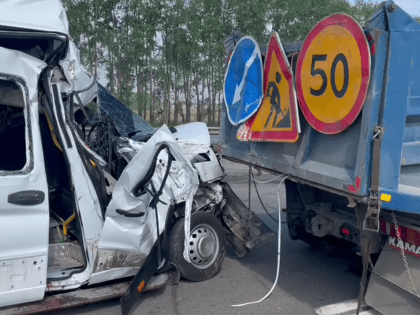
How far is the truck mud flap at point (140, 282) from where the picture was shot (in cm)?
367

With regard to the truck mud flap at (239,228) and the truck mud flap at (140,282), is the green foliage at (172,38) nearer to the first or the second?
the truck mud flap at (239,228)

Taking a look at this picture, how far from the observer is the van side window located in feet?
12.2

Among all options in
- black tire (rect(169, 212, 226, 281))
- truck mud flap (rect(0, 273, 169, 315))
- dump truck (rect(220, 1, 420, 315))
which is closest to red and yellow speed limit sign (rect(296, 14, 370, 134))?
dump truck (rect(220, 1, 420, 315))

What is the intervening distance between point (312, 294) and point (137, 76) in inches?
695

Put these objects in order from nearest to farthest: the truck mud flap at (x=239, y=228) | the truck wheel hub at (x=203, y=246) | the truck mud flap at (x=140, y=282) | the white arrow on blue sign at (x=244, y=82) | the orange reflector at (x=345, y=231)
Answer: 1. the truck mud flap at (x=140, y=282)
2. the orange reflector at (x=345, y=231)
3. the truck wheel hub at (x=203, y=246)
4. the white arrow on blue sign at (x=244, y=82)
5. the truck mud flap at (x=239, y=228)

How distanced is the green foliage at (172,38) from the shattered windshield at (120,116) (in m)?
13.4

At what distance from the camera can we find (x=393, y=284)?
3.64 m

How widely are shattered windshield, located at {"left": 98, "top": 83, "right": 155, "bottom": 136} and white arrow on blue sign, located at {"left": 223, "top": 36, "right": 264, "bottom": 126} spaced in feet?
3.69

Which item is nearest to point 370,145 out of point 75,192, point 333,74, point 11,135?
point 333,74

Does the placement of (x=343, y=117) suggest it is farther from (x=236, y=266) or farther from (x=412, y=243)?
(x=236, y=266)

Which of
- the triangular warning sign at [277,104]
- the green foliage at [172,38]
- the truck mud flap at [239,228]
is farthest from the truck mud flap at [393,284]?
the green foliage at [172,38]

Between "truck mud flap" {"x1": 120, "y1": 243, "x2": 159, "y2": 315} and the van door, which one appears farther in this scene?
"truck mud flap" {"x1": 120, "y1": 243, "x2": 159, "y2": 315}

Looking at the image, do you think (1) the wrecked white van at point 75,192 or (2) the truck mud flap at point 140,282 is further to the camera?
(2) the truck mud flap at point 140,282

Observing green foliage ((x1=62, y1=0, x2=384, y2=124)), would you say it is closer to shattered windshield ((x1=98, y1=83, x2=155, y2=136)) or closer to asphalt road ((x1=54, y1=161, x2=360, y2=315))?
shattered windshield ((x1=98, y1=83, x2=155, y2=136))
